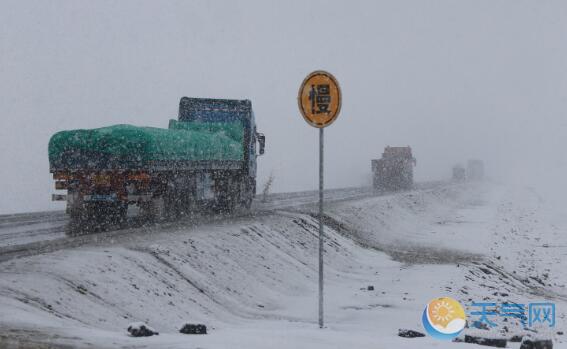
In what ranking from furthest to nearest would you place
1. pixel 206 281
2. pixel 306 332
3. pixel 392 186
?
pixel 392 186 → pixel 206 281 → pixel 306 332

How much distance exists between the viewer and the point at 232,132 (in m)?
25.0

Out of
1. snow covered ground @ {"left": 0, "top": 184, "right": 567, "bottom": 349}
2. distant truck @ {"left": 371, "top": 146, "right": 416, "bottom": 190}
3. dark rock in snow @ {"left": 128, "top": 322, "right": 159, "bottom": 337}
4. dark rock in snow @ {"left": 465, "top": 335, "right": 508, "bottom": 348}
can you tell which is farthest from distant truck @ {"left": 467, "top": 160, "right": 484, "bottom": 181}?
dark rock in snow @ {"left": 128, "top": 322, "right": 159, "bottom": 337}

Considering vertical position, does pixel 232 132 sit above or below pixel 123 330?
above

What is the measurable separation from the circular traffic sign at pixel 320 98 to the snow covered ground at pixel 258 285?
265cm

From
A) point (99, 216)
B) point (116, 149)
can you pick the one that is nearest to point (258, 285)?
point (116, 149)

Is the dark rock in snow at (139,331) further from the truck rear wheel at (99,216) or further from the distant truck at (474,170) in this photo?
the distant truck at (474,170)

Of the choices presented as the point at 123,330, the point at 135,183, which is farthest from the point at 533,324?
the point at 135,183

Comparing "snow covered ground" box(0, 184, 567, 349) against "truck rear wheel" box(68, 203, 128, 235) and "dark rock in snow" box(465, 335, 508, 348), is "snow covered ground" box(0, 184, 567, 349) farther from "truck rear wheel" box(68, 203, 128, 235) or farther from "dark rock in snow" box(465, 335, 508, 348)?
"truck rear wheel" box(68, 203, 128, 235)

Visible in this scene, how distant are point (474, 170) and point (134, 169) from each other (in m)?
109

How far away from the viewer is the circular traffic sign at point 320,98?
835cm

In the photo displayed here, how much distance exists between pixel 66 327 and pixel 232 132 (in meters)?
18.4

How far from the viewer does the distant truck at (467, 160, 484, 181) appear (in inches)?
4705

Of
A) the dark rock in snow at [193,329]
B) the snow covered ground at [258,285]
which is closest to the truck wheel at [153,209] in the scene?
the snow covered ground at [258,285]

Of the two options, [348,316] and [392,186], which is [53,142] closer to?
[348,316]
